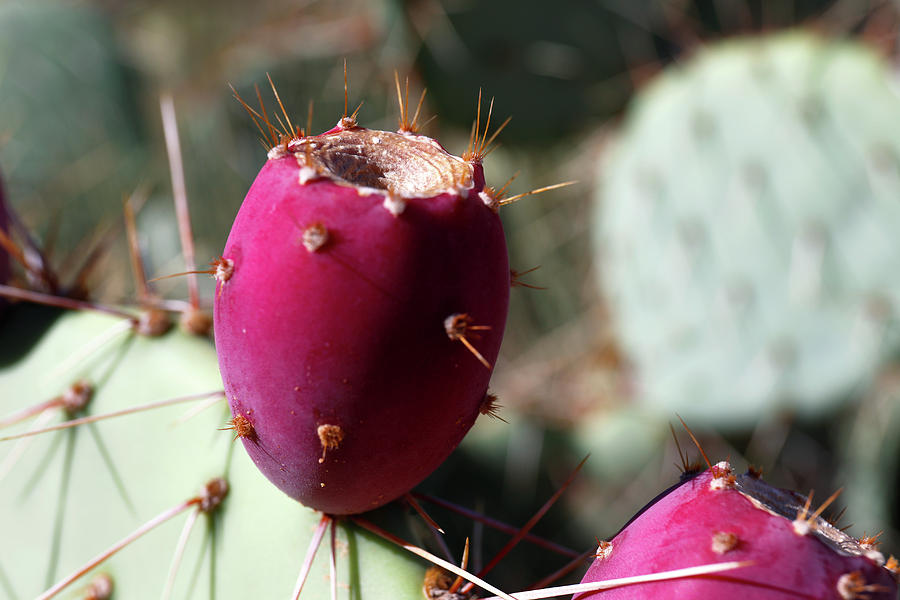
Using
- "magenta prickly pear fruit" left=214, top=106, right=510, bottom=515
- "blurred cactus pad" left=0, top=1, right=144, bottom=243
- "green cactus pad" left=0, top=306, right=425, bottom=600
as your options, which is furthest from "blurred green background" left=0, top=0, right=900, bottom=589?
"magenta prickly pear fruit" left=214, top=106, right=510, bottom=515

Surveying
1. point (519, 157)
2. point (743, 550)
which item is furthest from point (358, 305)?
point (519, 157)

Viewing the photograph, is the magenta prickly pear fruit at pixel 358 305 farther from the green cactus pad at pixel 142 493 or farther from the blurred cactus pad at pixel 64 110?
the blurred cactus pad at pixel 64 110

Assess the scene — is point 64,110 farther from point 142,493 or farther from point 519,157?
point 142,493

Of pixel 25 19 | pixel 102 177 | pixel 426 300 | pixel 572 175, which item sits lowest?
pixel 572 175

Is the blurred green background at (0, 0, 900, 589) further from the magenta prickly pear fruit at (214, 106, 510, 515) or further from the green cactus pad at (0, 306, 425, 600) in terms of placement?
the magenta prickly pear fruit at (214, 106, 510, 515)

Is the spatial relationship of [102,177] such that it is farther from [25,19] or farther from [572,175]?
[572,175]

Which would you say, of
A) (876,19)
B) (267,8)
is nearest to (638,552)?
(876,19)

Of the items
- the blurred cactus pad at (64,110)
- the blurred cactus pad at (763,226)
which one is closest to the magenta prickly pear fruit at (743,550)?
the blurred cactus pad at (763,226)
